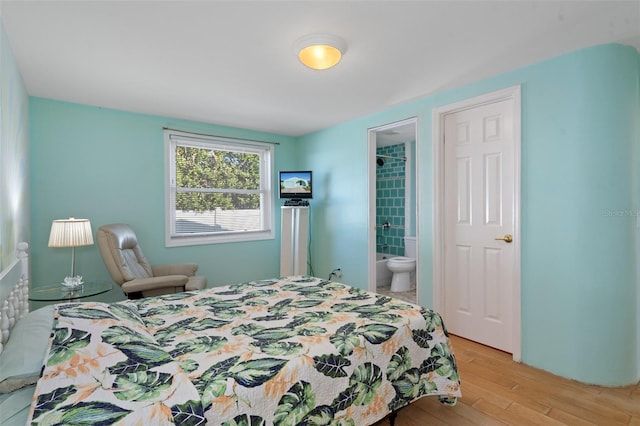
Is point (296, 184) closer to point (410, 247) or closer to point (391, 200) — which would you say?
point (391, 200)

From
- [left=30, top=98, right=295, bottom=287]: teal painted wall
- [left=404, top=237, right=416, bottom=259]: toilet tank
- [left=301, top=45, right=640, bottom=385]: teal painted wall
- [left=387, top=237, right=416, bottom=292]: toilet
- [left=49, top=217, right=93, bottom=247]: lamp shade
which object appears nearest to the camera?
[left=301, top=45, right=640, bottom=385]: teal painted wall

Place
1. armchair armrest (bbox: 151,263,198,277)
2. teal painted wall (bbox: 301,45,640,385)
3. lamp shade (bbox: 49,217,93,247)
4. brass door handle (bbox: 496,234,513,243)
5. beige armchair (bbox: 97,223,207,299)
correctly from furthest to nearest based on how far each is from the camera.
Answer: armchair armrest (bbox: 151,263,198,277) < beige armchair (bbox: 97,223,207,299) < brass door handle (bbox: 496,234,513,243) < lamp shade (bbox: 49,217,93,247) < teal painted wall (bbox: 301,45,640,385)

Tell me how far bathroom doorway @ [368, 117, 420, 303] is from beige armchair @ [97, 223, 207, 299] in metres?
2.66

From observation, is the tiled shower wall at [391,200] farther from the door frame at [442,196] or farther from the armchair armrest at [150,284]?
the armchair armrest at [150,284]

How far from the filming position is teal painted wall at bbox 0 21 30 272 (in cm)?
191

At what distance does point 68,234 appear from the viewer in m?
2.69

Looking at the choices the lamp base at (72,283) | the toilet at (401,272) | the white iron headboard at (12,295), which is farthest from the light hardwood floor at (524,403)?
the lamp base at (72,283)

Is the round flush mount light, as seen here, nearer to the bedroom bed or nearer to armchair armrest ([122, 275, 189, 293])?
the bedroom bed

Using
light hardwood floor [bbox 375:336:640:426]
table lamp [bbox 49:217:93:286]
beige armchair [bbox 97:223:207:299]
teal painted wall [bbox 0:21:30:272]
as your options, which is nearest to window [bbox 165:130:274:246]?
beige armchair [bbox 97:223:207:299]

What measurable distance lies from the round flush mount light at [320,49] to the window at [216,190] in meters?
2.41

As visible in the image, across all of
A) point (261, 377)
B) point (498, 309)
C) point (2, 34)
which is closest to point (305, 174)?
point (498, 309)

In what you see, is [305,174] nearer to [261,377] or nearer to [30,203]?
[30,203]

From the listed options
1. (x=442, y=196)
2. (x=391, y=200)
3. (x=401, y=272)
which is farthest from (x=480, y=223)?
(x=391, y=200)

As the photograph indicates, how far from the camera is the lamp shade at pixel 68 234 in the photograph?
266 cm
